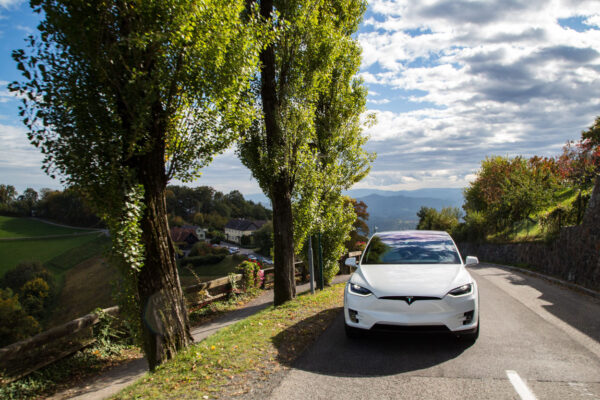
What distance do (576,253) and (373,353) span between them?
11844 mm

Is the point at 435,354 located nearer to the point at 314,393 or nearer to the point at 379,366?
the point at 379,366

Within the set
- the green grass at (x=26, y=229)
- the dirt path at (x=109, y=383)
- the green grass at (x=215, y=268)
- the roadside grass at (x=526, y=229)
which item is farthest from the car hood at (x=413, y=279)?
the green grass at (x=26, y=229)

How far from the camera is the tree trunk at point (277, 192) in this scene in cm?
1009

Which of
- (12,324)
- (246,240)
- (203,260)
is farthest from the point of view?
(246,240)

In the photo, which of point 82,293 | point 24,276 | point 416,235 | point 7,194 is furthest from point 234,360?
point 7,194

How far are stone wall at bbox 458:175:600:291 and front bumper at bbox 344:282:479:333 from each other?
8.69 metres

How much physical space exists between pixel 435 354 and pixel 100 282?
66.0 m

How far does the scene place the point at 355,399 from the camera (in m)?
3.76

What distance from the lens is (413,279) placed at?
550cm

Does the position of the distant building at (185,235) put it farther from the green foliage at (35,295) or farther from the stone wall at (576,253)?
the stone wall at (576,253)

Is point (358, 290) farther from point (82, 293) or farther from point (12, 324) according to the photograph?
point (82, 293)

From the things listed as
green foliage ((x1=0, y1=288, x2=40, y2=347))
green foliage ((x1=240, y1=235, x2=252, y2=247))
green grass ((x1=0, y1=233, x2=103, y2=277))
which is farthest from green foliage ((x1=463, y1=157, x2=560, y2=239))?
green foliage ((x1=240, y1=235, x2=252, y2=247))

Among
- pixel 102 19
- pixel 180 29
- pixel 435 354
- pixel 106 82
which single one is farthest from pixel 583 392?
pixel 102 19

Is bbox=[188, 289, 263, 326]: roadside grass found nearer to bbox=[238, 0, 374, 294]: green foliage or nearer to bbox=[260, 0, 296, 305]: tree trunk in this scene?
bbox=[260, 0, 296, 305]: tree trunk
